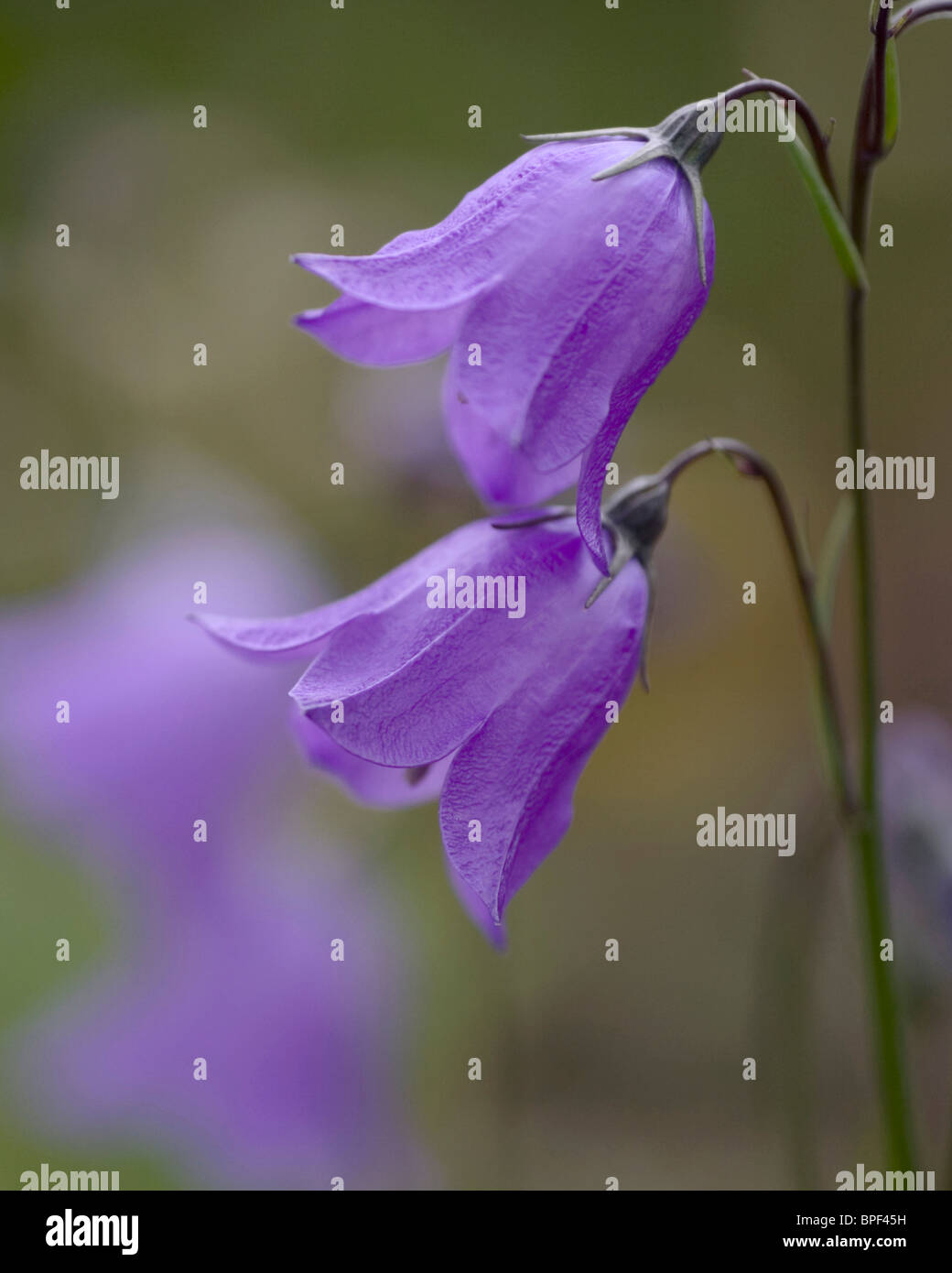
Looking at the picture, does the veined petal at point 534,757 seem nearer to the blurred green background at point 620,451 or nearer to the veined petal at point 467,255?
the veined petal at point 467,255

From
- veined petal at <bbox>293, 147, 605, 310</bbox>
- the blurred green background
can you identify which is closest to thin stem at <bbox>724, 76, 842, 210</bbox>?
veined petal at <bbox>293, 147, 605, 310</bbox>

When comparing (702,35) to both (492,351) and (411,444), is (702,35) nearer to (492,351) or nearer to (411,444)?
(411,444)

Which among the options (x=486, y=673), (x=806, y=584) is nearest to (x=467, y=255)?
(x=486, y=673)

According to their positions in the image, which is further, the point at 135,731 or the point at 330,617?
the point at 135,731

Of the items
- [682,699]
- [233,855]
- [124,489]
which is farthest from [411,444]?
[682,699]

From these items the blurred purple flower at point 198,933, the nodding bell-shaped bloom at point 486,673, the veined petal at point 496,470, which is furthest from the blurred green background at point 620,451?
the nodding bell-shaped bloom at point 486,673

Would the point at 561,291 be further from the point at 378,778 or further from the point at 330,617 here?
the point at 378,778

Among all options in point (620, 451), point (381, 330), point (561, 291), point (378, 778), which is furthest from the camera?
point (620, 451)

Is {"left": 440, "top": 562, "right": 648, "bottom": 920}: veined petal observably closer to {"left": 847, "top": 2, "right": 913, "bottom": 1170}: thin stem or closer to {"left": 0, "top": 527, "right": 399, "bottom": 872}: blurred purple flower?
{"left": 847, "top": 2, "right": 913, "bottom": 1170}: thin stem
